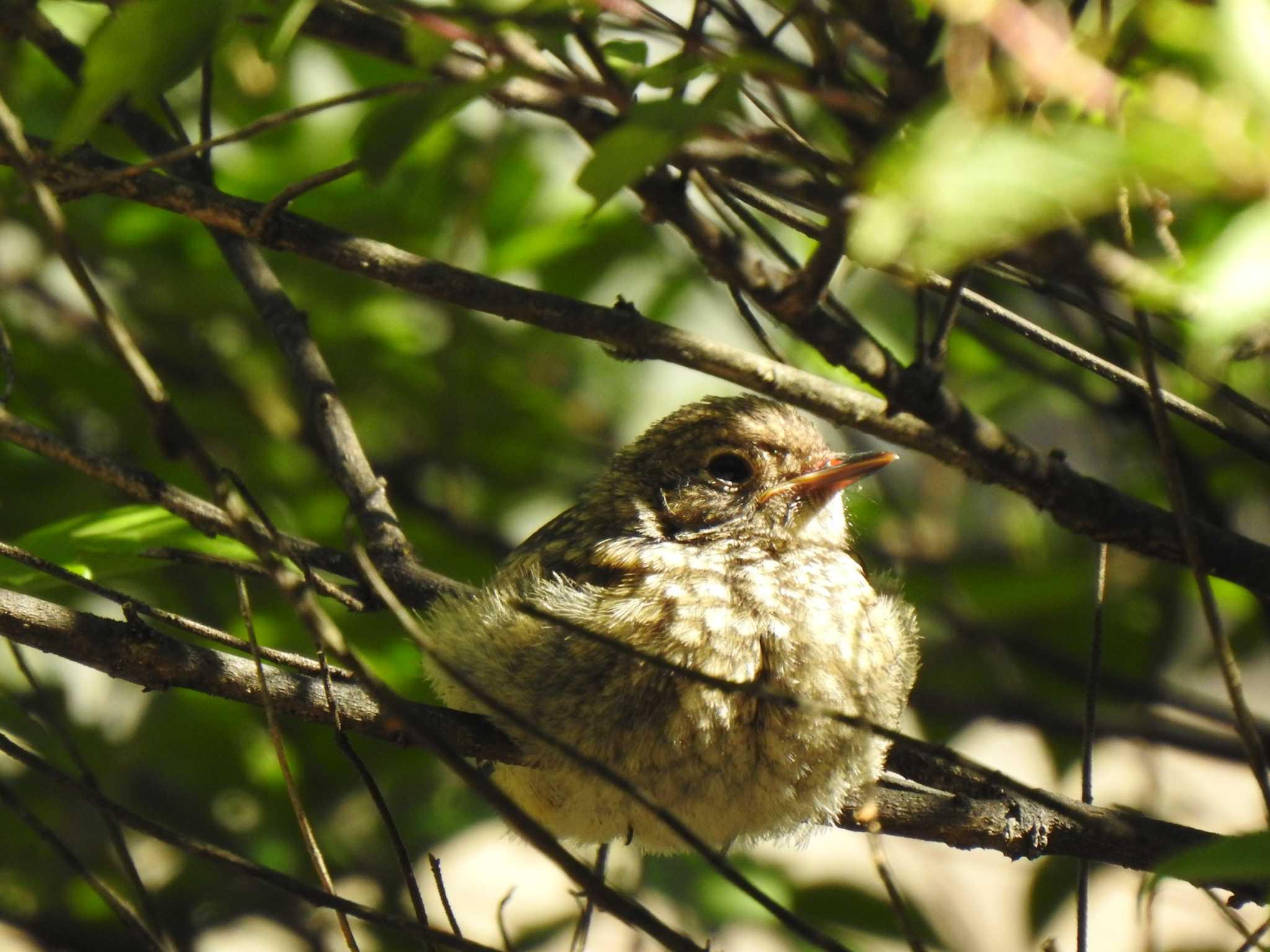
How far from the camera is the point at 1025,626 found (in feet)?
15.8

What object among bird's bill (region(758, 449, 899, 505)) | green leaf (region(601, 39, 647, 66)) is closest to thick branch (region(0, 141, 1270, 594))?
green leaf (region(601, 39, 647, 66))

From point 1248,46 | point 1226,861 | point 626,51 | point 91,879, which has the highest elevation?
point 626,51

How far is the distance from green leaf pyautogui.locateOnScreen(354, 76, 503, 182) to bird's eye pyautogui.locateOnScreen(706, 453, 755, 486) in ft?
6.82

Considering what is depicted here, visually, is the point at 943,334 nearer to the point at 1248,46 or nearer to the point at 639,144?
the point at 639,144

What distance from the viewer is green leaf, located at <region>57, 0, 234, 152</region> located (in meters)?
1.55

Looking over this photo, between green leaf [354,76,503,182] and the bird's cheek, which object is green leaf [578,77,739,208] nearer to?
green leaf [354,76,503,182]

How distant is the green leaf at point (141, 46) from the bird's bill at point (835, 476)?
218 cm

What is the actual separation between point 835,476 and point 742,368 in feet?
4.51

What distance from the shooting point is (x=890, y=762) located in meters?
2.96

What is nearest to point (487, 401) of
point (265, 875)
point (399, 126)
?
point (265, 875)

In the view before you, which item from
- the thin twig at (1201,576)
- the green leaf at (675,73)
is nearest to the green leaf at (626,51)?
the green leaf at (675,73)

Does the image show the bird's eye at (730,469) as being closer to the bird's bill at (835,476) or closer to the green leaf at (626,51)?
the bird's bill at (835,476)

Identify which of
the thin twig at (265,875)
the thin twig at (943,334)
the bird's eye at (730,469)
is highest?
the bird's eye at (730,469)

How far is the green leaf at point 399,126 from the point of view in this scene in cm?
168
